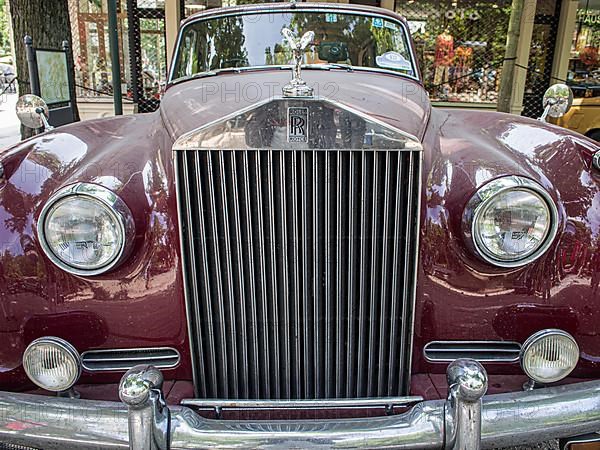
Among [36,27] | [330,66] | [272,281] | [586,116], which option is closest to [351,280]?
[272,281]

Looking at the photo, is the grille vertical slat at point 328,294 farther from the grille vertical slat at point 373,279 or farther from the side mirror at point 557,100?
the side mirror at point 557,100

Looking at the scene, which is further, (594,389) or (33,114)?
(33,114)

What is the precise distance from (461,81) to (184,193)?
1054cm

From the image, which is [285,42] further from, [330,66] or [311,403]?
[311,403]

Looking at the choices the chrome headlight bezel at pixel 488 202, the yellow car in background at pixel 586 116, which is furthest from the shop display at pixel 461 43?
the chrome headlight bezel at pixel 488 202

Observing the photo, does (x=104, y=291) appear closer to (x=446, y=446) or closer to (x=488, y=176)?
(x=446, y=446)

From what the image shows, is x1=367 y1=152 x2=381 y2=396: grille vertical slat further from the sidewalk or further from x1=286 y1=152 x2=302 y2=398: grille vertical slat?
the sidewalk

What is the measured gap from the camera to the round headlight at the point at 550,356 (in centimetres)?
188

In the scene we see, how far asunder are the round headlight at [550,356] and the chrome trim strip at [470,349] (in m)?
0.14

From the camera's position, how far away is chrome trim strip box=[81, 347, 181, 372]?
6.54 ft

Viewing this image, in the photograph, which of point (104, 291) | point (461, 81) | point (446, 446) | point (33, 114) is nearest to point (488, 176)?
point (446, 446)

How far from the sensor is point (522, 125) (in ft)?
8.23

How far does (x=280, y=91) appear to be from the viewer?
241cm

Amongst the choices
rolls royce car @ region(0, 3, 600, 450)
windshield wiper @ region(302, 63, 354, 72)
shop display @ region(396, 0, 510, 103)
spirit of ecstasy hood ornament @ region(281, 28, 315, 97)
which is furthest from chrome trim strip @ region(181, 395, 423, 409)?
shop display @ region(396, 0, 510, 103)
